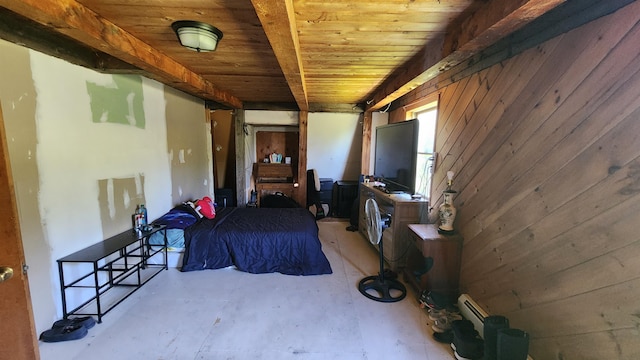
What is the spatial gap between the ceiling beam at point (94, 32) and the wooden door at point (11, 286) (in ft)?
2.42

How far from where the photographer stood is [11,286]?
1.00m

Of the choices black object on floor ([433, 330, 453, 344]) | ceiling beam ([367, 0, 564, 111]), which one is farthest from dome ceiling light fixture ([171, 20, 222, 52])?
black object on floor ([433, 330, 453, 344])

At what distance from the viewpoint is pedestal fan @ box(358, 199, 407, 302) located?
2.42 meters

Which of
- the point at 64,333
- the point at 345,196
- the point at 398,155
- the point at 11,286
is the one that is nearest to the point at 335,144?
the point at 345,196

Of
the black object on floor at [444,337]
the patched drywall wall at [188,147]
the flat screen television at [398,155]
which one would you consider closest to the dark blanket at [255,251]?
the patched drywall wall at [188,147]

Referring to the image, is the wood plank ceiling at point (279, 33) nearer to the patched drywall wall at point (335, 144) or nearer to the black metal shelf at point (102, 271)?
the black metal shelf at point (102, 271)

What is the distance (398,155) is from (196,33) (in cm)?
219

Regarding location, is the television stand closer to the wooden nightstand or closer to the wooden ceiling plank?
the wooden nightstand

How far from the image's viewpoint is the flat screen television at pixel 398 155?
8.79ft

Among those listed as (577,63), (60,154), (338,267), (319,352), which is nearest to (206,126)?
(60,154)

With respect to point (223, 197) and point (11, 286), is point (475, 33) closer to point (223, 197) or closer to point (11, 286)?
point (11, 286)

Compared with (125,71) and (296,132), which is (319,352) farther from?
(296,132)

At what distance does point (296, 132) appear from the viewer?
5.87 metres

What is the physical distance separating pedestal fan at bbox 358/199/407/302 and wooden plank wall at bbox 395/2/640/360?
700mm
